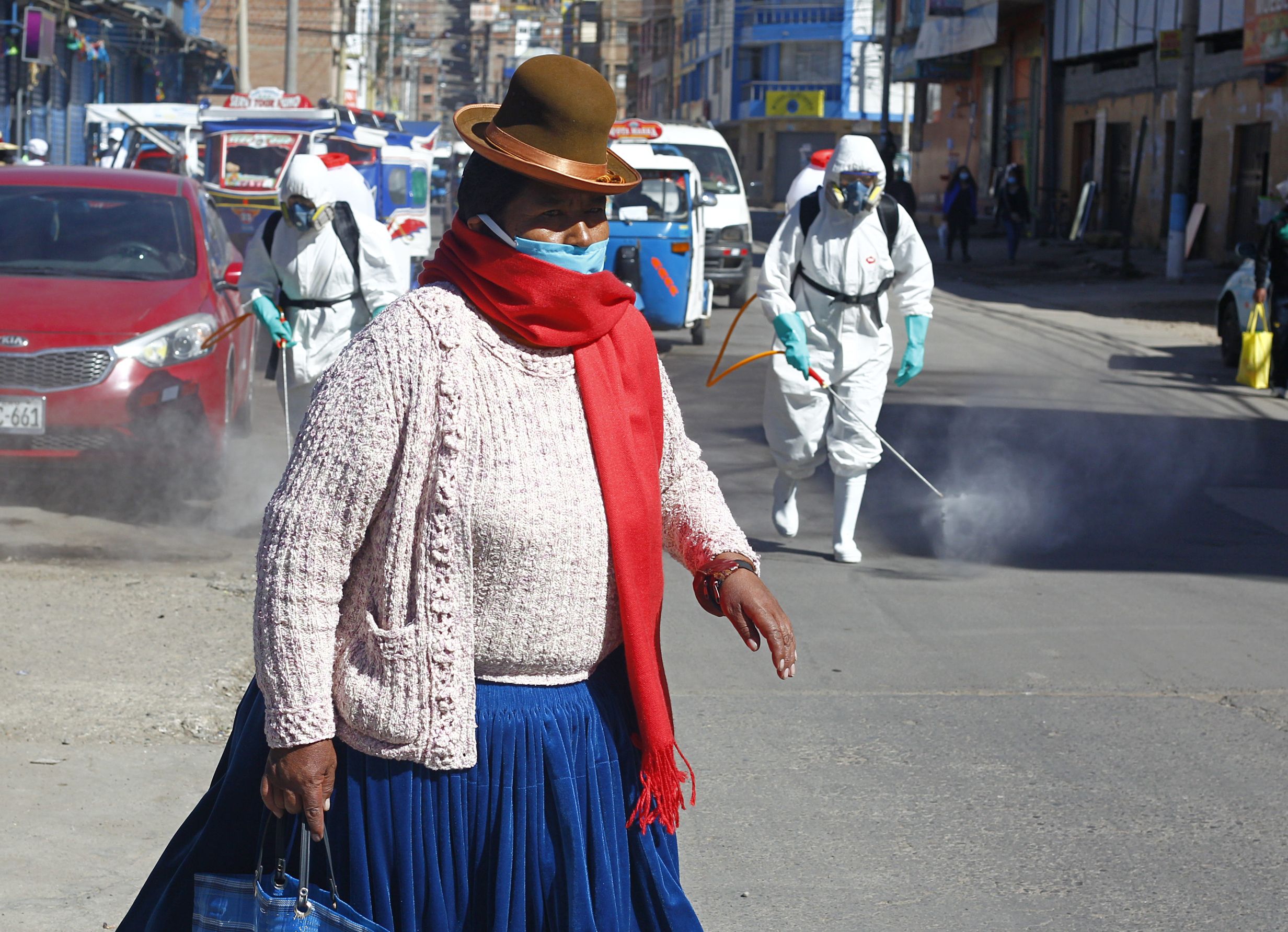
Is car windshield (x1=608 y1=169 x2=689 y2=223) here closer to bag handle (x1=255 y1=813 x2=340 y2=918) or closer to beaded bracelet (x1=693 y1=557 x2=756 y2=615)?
beaded bracelet (x1=693 y1=557 x2=756 y2=615)

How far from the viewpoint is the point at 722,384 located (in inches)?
563

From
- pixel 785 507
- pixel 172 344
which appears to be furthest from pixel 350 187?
pixel 785 507

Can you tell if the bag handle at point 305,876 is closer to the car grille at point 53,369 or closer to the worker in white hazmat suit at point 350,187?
the car grille at point 53,369

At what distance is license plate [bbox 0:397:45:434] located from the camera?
7988mm

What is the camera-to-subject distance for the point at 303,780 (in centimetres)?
226

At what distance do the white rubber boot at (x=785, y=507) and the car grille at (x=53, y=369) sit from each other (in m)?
3.49

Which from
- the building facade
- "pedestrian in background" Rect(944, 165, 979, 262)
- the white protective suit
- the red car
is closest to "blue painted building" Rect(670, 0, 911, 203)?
the building facade

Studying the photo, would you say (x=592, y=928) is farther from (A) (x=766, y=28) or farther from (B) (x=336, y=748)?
(A) (x=766, y=28)

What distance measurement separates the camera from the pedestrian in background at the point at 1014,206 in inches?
1170

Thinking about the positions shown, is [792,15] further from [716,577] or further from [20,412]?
[716,577]

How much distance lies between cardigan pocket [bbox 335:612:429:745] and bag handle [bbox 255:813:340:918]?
0.57 feet

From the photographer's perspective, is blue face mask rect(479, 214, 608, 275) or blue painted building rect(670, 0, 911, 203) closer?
blue face mask rect(479, 214, 608, 275)

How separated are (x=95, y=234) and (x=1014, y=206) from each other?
77.7ft

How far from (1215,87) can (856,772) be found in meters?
27.0
